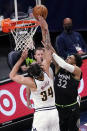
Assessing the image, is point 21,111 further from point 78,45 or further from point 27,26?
point 78,45

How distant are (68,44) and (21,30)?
121cm

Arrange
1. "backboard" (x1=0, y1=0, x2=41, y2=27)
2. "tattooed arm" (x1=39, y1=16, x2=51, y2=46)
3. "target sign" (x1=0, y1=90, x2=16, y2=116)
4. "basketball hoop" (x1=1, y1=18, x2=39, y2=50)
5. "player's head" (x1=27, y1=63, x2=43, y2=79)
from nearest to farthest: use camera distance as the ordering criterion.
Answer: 1. "player's head" (x1=27, y1=63, x2=43, y2=79)
2. "tattooed arm" (x1=39, y1=16, x2=51, y2=46)
3. "target sign" (x1=0, y1=90, x2=16, y2=116)
4. "basketball hoop" (x1=1, y1=18, x2=39, y2=50)
5. "backboard" (x1=0, y1=0, x2=41, y2=27)

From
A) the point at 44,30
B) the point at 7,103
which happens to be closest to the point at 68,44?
the point at 7,103

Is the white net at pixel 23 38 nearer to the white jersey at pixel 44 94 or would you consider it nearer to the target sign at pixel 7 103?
the target sign at pixel 7 103

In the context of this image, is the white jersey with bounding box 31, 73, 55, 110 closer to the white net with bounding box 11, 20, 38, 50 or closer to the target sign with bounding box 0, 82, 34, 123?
the target sign with bounding box 0, 82, 34, 123

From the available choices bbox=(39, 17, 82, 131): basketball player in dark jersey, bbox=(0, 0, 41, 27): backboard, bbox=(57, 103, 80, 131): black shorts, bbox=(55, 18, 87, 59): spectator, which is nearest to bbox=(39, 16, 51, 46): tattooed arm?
bbox=(39, 17, 82, 131): basketball player in dark jersey

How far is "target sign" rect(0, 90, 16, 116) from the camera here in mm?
7957

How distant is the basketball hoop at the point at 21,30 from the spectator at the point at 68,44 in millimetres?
720

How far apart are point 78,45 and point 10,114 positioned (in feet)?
9.58

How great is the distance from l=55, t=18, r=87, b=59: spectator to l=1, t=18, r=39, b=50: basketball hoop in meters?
0.72

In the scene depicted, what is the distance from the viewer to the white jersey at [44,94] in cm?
622

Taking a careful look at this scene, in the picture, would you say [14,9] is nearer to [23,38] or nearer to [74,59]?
[23,38]

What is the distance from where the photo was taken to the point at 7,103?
8.02m

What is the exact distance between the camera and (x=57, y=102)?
7020 mm
